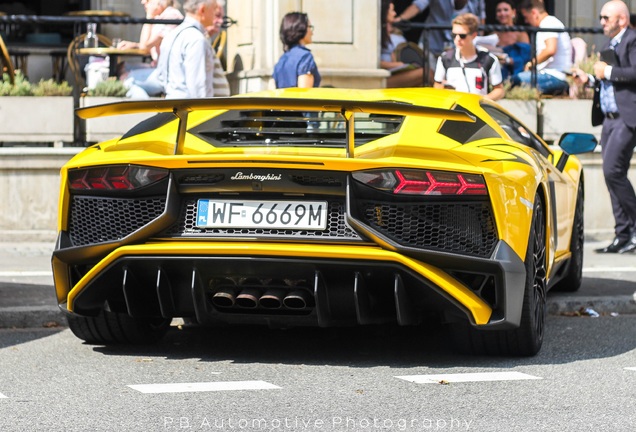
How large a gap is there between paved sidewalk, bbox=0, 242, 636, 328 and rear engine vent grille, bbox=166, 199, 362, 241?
197cm

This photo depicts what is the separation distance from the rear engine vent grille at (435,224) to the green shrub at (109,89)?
6.45 metres

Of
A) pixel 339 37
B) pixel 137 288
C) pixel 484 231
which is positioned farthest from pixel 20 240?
pixel 484 231

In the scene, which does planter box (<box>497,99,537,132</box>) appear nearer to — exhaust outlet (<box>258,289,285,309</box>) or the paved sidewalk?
the paved sidewalk

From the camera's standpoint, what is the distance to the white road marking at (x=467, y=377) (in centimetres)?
639

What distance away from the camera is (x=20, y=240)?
1193cm

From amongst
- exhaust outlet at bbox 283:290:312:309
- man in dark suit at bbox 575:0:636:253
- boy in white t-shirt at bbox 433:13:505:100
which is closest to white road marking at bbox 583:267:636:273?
man in dark suit at bbox 575:0:636:253

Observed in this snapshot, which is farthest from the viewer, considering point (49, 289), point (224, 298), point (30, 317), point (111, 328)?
point (49, 289)

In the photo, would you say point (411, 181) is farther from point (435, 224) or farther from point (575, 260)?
point (575, 260)

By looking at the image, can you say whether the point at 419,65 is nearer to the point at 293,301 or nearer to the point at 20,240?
the point at 20,240

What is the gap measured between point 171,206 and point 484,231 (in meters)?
1.41

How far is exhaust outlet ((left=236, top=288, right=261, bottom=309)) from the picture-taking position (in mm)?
6539

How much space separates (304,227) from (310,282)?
10.3 inches

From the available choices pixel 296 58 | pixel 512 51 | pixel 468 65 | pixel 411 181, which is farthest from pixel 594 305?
pixel 512 51

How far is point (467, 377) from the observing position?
255 inches
